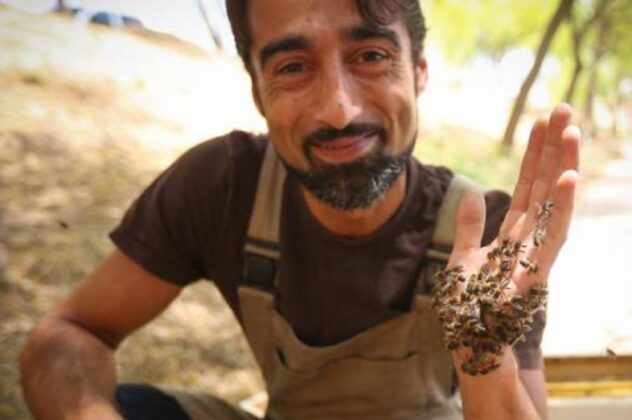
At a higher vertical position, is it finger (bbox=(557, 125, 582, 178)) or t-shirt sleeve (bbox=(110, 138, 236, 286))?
finger (bbox=(557, 125, 582, 178))

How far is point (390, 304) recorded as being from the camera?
4.21ft

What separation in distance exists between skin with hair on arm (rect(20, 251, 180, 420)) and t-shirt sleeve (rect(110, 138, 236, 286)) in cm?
3

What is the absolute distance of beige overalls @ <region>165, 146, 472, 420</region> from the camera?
1.28 meters

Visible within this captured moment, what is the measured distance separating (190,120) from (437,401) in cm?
104

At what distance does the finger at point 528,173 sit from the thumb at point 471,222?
4 centimetres

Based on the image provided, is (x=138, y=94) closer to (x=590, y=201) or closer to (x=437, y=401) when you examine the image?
(x=437, y=401)

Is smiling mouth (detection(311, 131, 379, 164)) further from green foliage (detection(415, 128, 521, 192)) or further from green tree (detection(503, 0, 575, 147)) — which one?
green tree (detection(503, 0, 575, 147))

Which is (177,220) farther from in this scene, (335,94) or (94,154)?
(94,154)

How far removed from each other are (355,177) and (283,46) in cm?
26

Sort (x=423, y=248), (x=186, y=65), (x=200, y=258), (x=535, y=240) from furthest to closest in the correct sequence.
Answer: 1. (x=186, y=65)
2. (x=200, y=258)
3. (x=423, y=248)
4. (x=535, y=240)

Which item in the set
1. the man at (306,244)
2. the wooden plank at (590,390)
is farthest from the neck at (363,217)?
the wooden plank at (590,390)

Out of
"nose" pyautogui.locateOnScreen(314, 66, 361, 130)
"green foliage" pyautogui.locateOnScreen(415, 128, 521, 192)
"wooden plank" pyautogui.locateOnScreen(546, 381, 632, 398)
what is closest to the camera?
"nose" pyautogui.locateOnScreen(314, 66, 361, 130)

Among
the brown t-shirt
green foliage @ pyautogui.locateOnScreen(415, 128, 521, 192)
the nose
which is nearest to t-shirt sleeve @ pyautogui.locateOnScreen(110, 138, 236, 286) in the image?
the brown t-shirt

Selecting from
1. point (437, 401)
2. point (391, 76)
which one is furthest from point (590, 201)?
point (391, 76)
